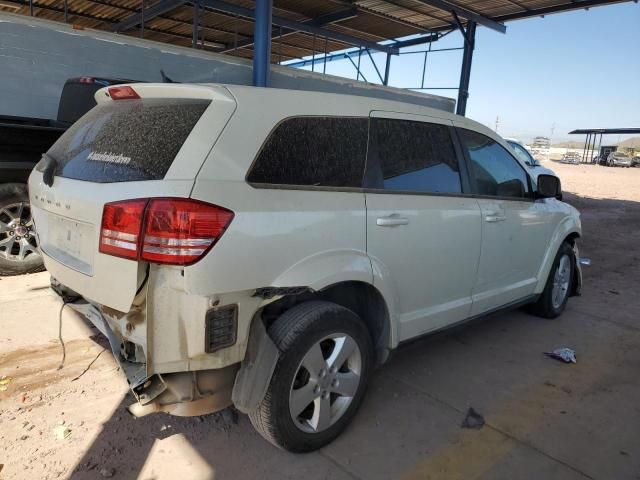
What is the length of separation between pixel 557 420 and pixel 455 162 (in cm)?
180

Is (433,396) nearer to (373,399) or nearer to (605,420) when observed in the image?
(373,399)

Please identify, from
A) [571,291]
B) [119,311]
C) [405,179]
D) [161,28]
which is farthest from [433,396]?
[161,28]

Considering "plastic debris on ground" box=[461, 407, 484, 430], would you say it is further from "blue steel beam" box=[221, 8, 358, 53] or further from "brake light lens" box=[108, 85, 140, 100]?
"blue steel beam" box=[221, 8, 358, 53]

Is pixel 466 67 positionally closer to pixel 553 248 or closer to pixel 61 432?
pixel 553 248

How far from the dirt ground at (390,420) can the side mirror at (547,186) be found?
130 cm

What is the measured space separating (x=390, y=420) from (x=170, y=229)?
1.84 m

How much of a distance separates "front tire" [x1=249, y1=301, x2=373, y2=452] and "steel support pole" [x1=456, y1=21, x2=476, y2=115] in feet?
39.7

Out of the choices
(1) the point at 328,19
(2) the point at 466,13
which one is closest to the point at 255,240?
(2) the point at 466,13

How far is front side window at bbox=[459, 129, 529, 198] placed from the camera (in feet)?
11.8

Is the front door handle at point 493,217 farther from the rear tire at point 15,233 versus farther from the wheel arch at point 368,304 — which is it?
the rear tire at point 15,233

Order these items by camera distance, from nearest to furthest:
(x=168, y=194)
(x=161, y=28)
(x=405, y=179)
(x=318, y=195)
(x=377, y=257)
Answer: (x=168, y=194)
(x=318, y=195)
(x=377, y=257)
(x=405, y=179)
(x=161, y=28)

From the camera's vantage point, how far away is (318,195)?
2.51m

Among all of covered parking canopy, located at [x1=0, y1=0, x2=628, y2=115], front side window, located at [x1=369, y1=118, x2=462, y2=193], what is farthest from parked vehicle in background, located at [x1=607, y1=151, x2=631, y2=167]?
front side window, located at [x1=369, y1=118, x2=462, y2=193]

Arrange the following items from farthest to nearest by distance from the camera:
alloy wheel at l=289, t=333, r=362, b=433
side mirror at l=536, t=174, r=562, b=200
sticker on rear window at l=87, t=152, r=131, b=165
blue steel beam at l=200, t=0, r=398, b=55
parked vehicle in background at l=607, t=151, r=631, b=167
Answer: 1. parked vehicle in background at l=607, t=151, r=631, b=167
2. blue steel beam at l=200, t=0, r=398, b=55
3. side mirror at l=536, t=174, r=562, b=200
4. alloy wheel at l=289, t=333, r=362, b=433
5. sticker on rear window at l=87, t=152, r=131, b=165
